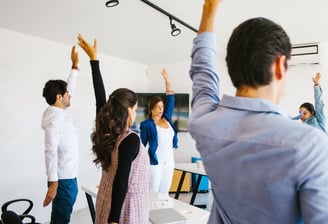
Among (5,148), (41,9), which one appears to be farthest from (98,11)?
(5,148)

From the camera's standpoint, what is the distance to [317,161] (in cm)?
48

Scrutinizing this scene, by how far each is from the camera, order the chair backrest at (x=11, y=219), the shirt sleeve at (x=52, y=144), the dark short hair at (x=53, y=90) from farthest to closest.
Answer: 1. the dark short hair at (x=53, y=90)
2. the shirt sleeve at (x=52, y=144)
3. the chair backrest at (x=11, y=219)

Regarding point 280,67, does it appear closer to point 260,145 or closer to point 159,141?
point 260,145

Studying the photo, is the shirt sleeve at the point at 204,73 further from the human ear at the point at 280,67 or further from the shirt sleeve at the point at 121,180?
the shirt sleeve at the point at 121,180

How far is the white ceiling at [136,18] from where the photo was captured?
270 centimetres

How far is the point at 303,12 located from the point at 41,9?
287 cm

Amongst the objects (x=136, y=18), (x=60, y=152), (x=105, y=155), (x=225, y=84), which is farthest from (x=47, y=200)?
(x=225, y=84)

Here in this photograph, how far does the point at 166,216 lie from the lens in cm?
162

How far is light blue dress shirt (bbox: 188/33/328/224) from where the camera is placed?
492 mm

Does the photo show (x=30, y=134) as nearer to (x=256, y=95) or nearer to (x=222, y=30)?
(x=222, y=30)

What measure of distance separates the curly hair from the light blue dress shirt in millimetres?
725

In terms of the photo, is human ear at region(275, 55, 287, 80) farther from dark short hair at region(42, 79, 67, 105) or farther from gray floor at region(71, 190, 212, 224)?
gray floor at region(71, 190, 212, 224)

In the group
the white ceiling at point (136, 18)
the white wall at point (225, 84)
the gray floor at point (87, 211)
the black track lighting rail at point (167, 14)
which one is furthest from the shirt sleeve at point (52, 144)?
the white wall at point (225, 84)

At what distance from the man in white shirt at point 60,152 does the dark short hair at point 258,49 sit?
5.48 feet
